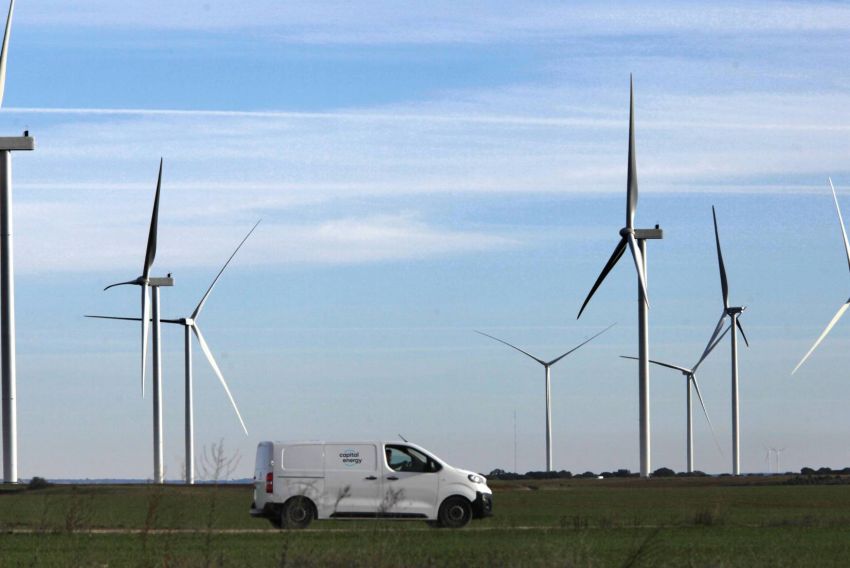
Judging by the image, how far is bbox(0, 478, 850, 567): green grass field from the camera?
2198 cm

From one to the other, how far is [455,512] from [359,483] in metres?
2.44

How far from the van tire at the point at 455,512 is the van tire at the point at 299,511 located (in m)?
3.12

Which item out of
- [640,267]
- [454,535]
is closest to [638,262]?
[640,267]

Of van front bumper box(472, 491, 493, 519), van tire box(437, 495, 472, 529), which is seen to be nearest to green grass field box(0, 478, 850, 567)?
van tire box(437, 495, 472, 529)

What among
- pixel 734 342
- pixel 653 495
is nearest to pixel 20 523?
pixel 653 495

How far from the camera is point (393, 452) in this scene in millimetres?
36969

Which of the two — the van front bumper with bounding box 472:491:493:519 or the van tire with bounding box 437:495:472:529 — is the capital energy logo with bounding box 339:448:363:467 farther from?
the van front bumper with bounding box 472:491:493:519

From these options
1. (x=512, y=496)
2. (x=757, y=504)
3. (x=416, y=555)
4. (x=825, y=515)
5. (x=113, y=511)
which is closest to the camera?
(x=416, y=555)

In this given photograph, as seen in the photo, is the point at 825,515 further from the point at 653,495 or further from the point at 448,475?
the point at 653,495

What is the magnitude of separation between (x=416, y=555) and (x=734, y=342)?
71872 mm

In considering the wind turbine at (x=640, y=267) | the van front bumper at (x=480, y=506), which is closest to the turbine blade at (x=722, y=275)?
the wind turbine at (x=640, y=267)

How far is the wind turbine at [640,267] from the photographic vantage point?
77500 millimetres

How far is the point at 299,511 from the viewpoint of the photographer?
35.8 meters

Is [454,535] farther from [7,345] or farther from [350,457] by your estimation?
[7,345]
